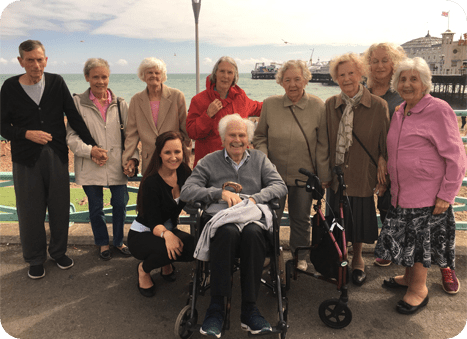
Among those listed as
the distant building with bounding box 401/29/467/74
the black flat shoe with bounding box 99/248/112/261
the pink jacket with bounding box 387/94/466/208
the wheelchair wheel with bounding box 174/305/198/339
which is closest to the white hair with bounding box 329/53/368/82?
the pink jacket with bounding box 387/94/466/208

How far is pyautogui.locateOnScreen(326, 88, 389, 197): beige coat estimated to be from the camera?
9.37ft

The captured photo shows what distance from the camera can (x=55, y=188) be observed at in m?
3.22

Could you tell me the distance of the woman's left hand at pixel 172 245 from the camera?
268cm

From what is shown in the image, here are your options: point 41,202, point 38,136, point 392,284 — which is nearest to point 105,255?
point 41,202

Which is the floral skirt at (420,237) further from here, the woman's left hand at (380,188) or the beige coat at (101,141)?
the beige coat at (101,141)

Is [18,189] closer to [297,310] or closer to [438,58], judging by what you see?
[297,310]

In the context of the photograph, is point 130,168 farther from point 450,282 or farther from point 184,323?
point 450,282

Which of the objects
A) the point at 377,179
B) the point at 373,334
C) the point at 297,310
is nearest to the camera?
the point at 373,334

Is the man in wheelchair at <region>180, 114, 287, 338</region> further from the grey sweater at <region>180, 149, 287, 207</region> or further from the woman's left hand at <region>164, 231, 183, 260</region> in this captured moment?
the woman's left hand at <region>164, 231, 183, 260</region>

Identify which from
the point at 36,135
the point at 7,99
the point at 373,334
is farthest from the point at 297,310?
the point at 7,99

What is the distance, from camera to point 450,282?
9.68 feet

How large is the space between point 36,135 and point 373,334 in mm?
3119

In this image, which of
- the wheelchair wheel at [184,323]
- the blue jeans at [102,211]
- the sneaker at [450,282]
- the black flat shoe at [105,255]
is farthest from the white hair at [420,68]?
the black flat shoe at [105,255]

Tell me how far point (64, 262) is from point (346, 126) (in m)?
2.88
